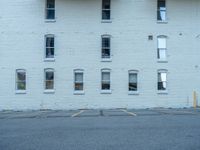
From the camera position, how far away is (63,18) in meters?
31.1

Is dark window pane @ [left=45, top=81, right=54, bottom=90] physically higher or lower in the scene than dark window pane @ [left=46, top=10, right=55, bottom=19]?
lower

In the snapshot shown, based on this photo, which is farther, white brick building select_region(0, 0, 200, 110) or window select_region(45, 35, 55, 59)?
window select_region(45, 35, 55, 59)

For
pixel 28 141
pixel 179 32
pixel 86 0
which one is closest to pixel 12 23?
pixel 86 0

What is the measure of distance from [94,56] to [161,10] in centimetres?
Answer: 674

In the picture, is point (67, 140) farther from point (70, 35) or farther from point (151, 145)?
point (70, 35)

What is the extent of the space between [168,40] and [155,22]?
70.7 inches

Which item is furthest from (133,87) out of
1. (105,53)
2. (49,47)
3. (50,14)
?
(50,14)

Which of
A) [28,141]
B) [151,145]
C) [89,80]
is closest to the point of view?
[151,145]

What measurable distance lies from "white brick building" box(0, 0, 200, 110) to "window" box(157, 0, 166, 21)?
472 millimetres

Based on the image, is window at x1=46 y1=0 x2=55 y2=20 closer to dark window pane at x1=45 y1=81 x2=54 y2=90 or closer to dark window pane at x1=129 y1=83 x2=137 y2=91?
dark window pane at x1=45 y1=81 x2=54 y2=90

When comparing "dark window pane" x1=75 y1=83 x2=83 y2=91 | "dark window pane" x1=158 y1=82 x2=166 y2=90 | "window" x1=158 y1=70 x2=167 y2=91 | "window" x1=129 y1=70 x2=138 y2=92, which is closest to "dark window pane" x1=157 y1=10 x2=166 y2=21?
"window" x1=158 y1=70 x2=167 y2=91

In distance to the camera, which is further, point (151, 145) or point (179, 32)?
point (179, 32)

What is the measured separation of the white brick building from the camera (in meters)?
30.9

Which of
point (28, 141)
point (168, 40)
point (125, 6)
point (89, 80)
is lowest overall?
point (28, 141)
